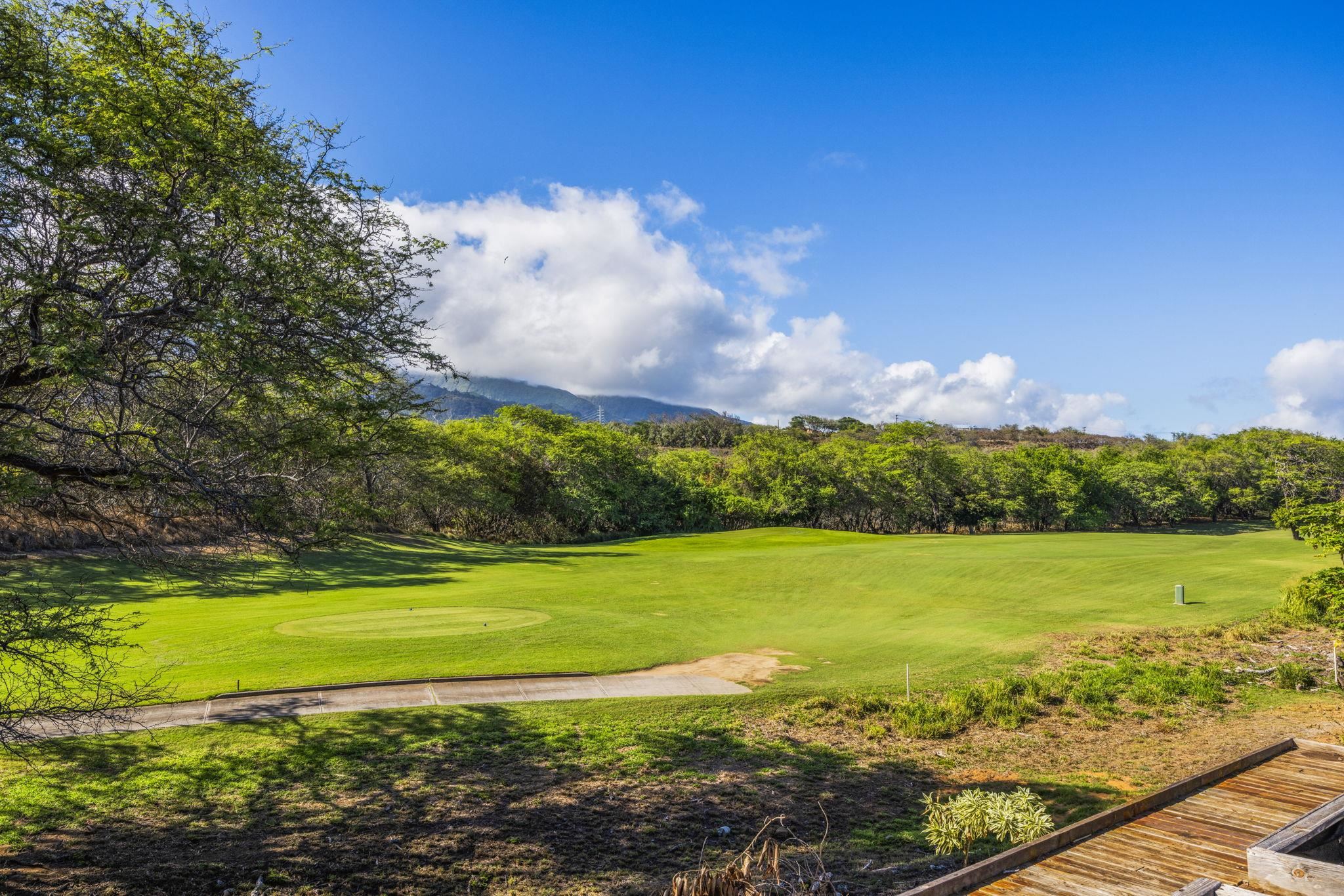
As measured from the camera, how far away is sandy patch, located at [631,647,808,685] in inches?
602

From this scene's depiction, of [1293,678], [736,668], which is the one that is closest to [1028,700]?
[736,668]

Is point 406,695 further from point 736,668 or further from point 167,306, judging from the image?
point 167,306

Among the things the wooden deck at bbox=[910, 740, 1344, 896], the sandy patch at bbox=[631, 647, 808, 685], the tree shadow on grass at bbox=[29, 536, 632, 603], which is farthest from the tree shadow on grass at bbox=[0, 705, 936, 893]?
the sandy patch at bbox=[631, 647, 808, 685]

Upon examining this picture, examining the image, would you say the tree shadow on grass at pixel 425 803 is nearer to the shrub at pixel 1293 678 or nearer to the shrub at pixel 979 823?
the shrub at pixel 979 823

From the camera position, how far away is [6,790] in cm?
877

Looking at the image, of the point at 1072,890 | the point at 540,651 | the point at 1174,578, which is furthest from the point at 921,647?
the point at 1174,578

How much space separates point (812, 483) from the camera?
6306 centimetres

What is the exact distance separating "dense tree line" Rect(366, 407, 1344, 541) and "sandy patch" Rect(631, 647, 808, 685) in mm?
28641

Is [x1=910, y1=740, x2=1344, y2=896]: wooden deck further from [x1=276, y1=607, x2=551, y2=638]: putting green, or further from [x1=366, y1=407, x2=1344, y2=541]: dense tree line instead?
[x1=366, y1=407, x2=1344, y2=541]: dense tree line

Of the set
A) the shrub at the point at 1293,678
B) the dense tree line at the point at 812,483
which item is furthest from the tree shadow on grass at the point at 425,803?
the dense tree line at the point at 812,483

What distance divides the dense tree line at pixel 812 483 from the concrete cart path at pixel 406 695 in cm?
2883

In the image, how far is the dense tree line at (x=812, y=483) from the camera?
168 feet

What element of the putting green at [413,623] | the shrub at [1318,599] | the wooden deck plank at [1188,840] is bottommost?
the putting green at [413,623]

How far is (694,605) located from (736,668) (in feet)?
24.3
